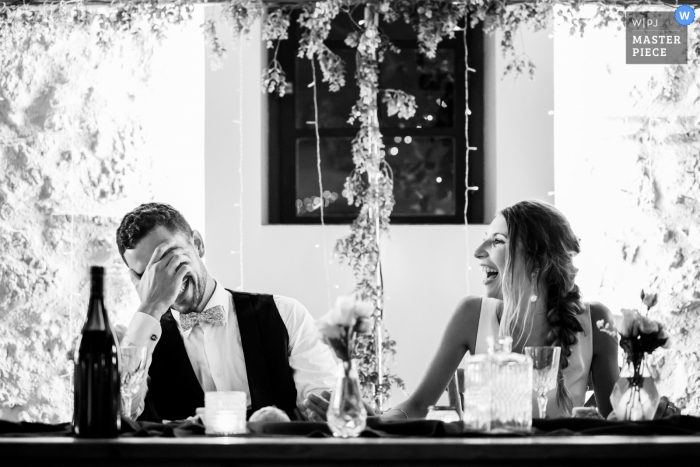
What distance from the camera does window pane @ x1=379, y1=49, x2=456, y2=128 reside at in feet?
15.0

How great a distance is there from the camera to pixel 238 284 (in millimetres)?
4445

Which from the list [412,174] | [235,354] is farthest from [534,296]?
[412,174]

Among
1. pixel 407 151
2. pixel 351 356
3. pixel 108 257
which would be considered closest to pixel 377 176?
pixel 407 151

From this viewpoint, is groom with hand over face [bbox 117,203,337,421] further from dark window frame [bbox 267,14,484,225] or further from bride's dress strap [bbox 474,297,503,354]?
dark window frame [bbox 267,14,484,225]

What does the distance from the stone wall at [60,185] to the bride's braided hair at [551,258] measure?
2435 millimetres

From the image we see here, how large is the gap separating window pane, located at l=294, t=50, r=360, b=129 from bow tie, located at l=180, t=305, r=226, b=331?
7.11 ft

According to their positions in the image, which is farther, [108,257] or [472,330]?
[108,257]

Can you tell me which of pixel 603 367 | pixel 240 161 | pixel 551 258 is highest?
pixel 240 161

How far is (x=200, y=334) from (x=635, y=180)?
2741mm

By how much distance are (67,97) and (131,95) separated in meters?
0.35

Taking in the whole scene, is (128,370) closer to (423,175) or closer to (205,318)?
(205,318)

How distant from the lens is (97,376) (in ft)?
5.05

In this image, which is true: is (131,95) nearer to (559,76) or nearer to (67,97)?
(67,97)

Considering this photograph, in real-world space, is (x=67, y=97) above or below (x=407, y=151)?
above
